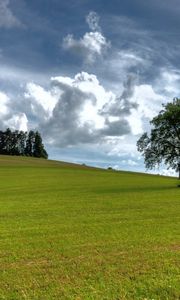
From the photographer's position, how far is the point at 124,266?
11227 mm

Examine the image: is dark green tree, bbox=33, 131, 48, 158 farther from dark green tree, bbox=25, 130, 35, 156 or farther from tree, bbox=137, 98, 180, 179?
tree, bbox=137, 98, 180, 179

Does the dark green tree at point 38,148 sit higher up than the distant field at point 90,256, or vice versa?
the dark green tree at point 38,148

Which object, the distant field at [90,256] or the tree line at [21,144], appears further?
the tree line at [21,144]

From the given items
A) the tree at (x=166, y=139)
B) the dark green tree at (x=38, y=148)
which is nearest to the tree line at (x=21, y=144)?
the dark green tree at (x=38, y=148)

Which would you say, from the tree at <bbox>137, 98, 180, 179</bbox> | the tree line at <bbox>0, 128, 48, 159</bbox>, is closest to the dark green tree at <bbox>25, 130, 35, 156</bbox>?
the tree line at <bbox>0, 128, 48, 159</bbox>

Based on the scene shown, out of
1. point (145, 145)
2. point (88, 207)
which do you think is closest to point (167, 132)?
point (145, 145)

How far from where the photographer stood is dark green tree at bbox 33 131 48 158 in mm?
183375

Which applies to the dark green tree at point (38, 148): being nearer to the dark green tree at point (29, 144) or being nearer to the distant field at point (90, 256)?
the dark green tree at point (29, 144)

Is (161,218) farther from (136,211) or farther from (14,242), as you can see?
(14,242)

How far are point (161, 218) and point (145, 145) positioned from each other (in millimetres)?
39375

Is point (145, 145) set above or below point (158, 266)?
above

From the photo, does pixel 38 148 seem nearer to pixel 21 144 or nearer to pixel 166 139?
pixel 21 144

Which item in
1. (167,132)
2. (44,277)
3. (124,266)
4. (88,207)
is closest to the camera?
(44,277)

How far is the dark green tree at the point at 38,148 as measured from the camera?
18338cm
